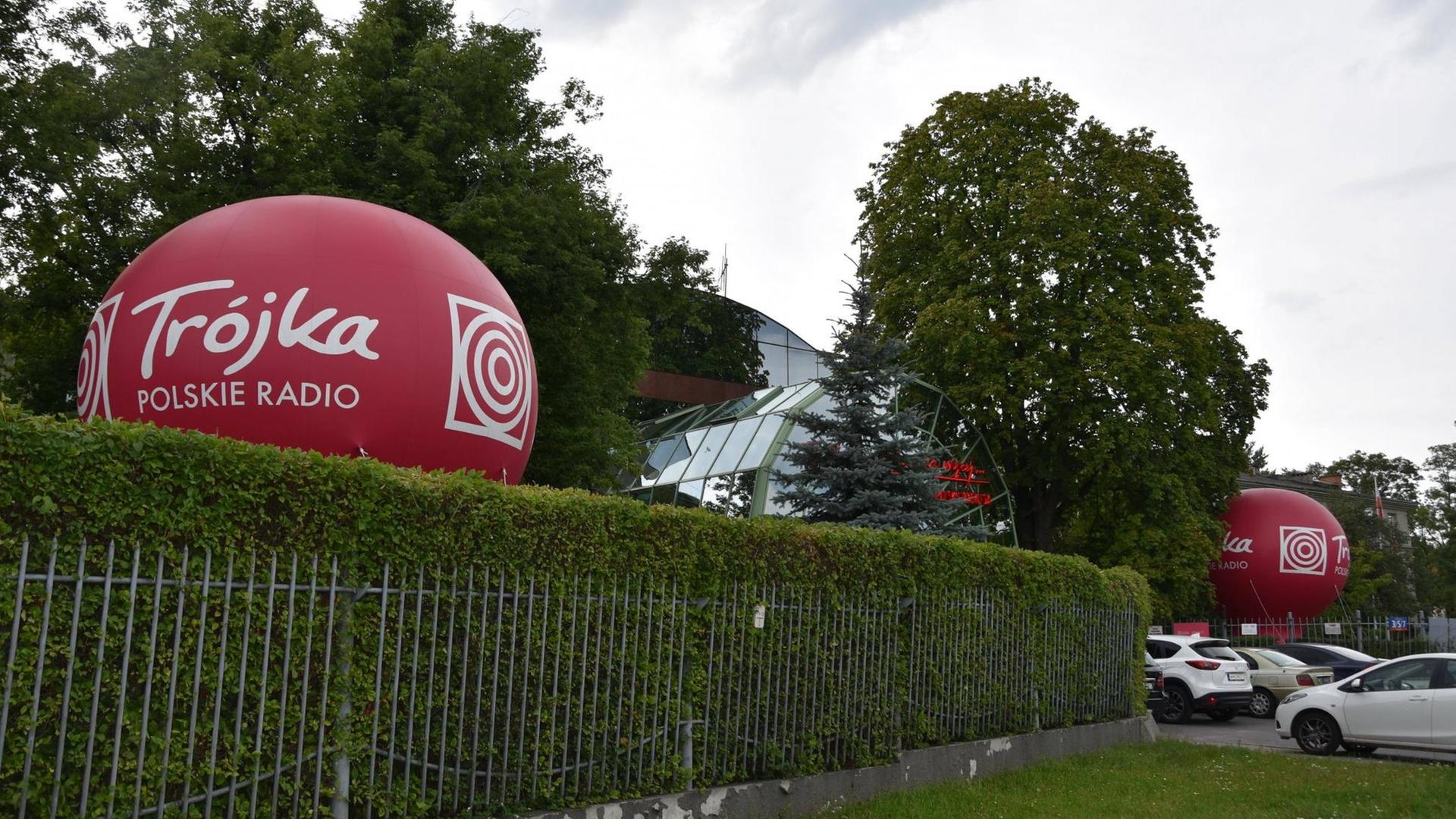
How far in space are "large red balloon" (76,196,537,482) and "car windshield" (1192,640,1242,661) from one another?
50.9ft

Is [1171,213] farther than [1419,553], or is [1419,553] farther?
[1419,553]

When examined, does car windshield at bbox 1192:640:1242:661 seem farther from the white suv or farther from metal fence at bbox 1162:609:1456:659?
metal fence at bbox 1162:609:1456:659

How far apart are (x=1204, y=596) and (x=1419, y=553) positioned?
42347 mm

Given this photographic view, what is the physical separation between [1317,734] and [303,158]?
62.4 ft

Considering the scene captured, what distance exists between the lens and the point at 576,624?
8.11 meters

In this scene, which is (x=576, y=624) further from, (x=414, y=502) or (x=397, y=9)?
(x=397, y=9)

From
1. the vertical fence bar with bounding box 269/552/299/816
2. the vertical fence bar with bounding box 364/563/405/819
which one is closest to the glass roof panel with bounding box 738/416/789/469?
the vertical fence bar with bounding box 364/563/405/819

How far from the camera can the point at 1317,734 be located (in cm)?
1541

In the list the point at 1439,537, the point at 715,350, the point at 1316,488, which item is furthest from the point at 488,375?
the point at 1439,537

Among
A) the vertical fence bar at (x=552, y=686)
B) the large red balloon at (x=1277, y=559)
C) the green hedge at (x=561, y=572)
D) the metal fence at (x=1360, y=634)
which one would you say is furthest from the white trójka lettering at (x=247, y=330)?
the large red balloon at (x=1277, y=559)

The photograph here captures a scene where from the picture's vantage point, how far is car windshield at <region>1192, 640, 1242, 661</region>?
2048 cm

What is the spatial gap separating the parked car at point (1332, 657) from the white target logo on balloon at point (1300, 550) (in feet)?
27.7

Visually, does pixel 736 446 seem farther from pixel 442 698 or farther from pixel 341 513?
pixel 341 513

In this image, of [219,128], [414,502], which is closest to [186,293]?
[414,502]
